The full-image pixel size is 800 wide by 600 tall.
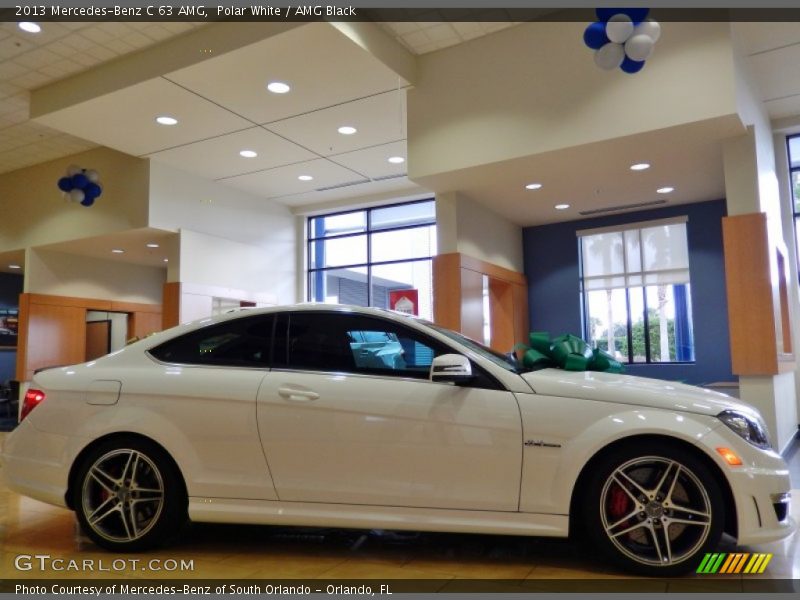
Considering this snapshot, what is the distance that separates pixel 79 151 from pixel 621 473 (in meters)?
10.7

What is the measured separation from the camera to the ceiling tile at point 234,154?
28.2 feet

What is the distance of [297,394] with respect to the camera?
2.87m

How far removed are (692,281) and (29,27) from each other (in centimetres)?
920

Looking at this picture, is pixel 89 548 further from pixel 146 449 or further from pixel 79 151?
pixel 79 151

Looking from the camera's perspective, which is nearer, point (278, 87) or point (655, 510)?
point (655, 510)

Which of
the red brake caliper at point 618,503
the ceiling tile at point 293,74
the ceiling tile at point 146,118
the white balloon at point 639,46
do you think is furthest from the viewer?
the ceiling tile at point 146,118

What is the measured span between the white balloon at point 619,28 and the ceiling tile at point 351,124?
296 centimetres

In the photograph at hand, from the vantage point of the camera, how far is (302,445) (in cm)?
282

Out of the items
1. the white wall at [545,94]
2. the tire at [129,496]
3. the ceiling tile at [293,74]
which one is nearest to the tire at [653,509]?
the tire at [129,496]

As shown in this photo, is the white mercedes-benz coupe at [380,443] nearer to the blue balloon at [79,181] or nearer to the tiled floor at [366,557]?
the tiled floor at [366,557]

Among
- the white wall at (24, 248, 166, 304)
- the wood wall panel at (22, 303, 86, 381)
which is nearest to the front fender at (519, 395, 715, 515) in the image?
the wood wall panel at (22, 303, 86, 381)

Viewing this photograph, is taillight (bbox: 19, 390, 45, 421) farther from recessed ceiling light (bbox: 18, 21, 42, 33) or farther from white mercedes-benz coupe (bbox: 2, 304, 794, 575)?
recessed ceiling light (bbox: 18, 21, 42, 33)

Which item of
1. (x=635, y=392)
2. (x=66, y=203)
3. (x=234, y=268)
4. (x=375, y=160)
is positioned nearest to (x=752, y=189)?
(x=635, y=392)

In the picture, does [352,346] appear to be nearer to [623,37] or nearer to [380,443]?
[380,443]
